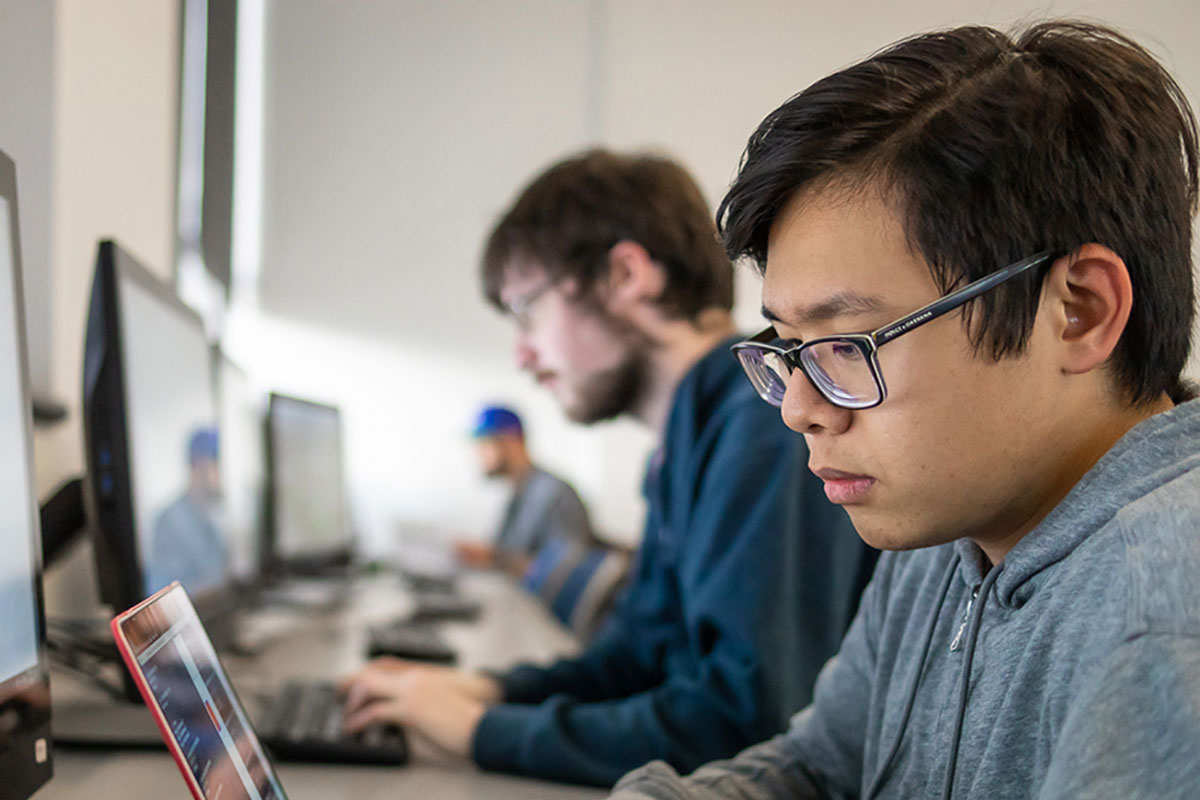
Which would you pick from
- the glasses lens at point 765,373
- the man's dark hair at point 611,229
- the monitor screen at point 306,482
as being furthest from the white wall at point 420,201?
the glasses lens at point 765,373

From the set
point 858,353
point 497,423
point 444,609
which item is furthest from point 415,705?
point 497,423

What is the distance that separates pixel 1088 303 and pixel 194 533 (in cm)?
110

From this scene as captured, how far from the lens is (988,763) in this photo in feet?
2.02

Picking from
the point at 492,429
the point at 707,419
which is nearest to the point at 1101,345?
the point at 707,419

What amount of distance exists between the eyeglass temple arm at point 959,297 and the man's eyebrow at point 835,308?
2 cm

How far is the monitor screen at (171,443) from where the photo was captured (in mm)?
988

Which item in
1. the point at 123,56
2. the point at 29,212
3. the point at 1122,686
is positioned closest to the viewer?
the point at 1122,686

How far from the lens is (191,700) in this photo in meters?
0.60

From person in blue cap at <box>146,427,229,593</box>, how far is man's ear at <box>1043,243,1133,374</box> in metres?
0.87

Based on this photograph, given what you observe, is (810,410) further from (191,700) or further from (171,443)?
(171,443)

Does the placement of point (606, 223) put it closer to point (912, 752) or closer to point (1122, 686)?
point (912, 752)

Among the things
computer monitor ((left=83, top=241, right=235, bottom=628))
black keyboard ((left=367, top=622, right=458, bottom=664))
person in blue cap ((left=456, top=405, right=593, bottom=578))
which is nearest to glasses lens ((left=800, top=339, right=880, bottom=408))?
computer monitor ((left=83, top=241, right=235, bottom=628))

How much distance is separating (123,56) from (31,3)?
12.2 inches

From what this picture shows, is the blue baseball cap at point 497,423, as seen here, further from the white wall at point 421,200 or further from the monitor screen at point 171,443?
the monitor screen at point 171,443
